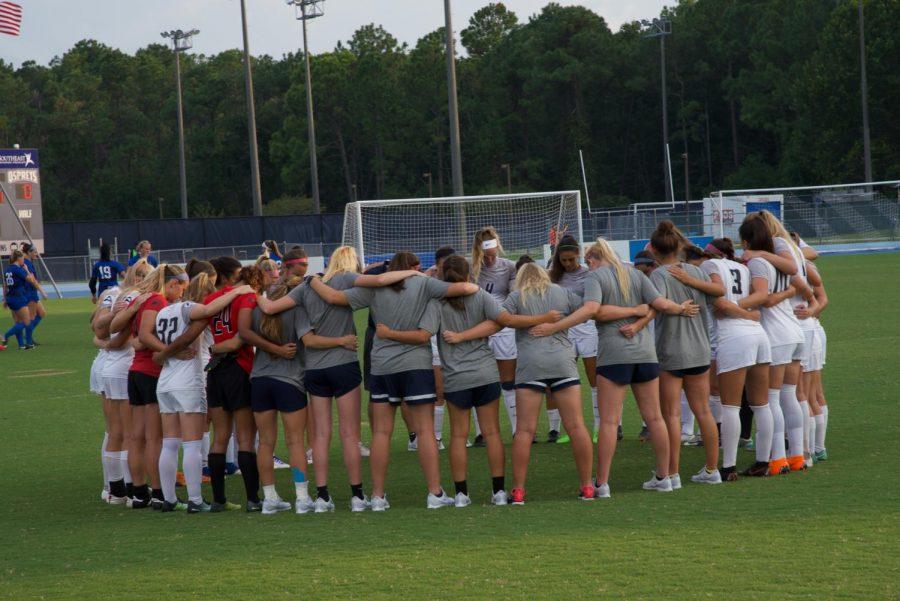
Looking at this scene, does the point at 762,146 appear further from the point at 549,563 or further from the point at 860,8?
the point at 549,563

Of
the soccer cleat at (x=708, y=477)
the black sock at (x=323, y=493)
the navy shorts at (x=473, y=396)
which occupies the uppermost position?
the navy shorts at (x=473, y=396)

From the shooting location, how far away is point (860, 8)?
5600 centimetres

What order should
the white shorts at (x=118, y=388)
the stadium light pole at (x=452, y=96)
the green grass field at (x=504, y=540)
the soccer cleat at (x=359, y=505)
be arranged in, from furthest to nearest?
the stadium light pole at (x=452, y=96), the white shorts at (x=118, y=388), the soccer cleat at (x=359, y=505), the green grass field at (x=504, y=540)

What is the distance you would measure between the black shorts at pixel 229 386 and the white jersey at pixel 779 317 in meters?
3.69

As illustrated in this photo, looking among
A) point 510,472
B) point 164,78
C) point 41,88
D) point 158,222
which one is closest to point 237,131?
point 164,78

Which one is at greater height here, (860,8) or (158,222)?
(860,8)

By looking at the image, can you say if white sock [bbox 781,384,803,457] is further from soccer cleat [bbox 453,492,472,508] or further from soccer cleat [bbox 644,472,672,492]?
soccer cleat [bbox 453,492,472,508]

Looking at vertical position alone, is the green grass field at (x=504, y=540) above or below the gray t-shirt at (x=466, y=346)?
below

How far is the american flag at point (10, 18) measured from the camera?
33781 millimetres

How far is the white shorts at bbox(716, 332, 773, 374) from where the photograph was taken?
7980 millimetres

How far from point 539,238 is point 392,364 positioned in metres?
16.8

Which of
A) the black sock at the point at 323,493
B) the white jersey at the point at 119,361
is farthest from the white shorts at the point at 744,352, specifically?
the white jersey at the point at 119,361

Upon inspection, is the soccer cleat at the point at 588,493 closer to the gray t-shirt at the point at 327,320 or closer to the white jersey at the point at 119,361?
the gray t-shirt at the point at 327,320

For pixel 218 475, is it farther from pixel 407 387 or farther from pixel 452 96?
pixel 452 96
